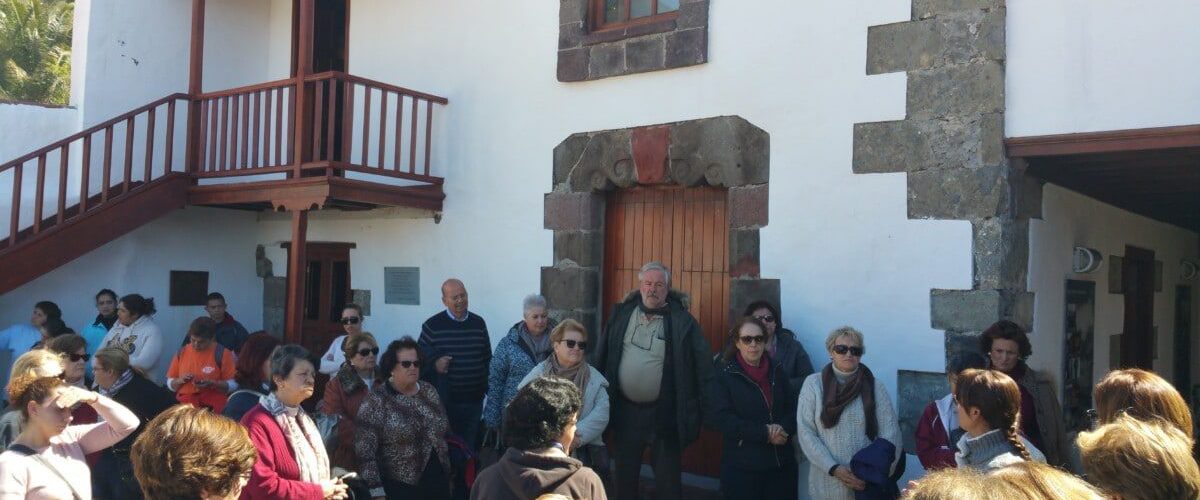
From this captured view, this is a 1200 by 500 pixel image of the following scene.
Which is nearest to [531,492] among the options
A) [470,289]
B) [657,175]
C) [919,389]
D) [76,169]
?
[919,389]

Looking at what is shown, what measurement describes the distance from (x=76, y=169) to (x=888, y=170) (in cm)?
733

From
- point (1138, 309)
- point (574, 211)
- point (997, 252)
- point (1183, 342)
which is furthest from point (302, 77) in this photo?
point (1183, 342)

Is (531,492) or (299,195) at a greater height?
(299,195)

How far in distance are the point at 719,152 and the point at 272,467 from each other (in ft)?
11.9

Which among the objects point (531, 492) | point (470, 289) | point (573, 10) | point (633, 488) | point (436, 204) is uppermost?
point (573, 10)

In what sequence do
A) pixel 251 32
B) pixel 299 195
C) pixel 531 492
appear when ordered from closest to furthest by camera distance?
→ pixel 531 492, pixel 299 195, pixel 251 32

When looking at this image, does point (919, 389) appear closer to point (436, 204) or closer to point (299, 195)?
point (436, 204)

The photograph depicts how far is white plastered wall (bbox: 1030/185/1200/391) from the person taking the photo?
18.1ft

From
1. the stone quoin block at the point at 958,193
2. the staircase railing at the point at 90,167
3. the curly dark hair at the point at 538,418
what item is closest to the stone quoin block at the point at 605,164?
the stone quoin block at the point at 958,193

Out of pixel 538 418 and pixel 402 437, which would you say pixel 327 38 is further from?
pixel 538 418

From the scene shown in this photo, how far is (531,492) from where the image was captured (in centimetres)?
276

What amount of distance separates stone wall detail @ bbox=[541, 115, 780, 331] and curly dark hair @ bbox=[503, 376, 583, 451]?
10.3 feet

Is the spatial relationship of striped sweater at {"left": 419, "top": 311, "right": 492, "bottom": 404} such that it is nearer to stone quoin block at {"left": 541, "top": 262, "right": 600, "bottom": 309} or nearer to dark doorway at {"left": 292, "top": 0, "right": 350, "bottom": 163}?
stone quoin block at {"left": 541, "top": 262, "right": 600, "bottom": 309}

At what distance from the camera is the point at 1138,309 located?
7754 mm
